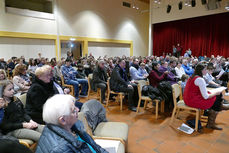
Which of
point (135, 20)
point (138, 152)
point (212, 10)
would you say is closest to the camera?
point (138, 152)

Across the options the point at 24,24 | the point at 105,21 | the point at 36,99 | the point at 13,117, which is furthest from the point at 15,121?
the point at 105,21

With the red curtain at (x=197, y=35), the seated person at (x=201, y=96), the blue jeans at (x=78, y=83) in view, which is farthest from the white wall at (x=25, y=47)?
the red curtain at (x=197, y=35)

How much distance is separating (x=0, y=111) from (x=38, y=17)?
9.10 m

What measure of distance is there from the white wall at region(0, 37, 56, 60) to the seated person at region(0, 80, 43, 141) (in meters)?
8.03

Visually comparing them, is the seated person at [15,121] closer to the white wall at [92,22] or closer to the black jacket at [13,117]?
the black jacket at [13,117]

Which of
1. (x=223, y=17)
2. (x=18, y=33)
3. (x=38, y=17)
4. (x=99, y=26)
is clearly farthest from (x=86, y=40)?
(x=223, y=17)

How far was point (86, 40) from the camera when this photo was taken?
37.2 ft

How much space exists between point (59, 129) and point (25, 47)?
9.59 m

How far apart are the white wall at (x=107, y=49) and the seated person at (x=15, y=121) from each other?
32.9 ft

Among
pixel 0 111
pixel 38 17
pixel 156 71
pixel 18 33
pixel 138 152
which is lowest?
pixel 138 152

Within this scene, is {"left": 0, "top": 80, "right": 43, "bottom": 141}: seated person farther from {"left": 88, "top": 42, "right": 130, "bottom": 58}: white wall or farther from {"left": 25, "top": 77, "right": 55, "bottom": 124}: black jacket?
{"left": 88, "top": 42, "right": 130, "bottom": 58}: white wall

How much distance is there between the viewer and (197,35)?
508 inches

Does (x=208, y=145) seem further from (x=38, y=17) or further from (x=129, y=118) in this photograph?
(x=38, y=17)

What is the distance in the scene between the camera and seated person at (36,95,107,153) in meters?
0.90
